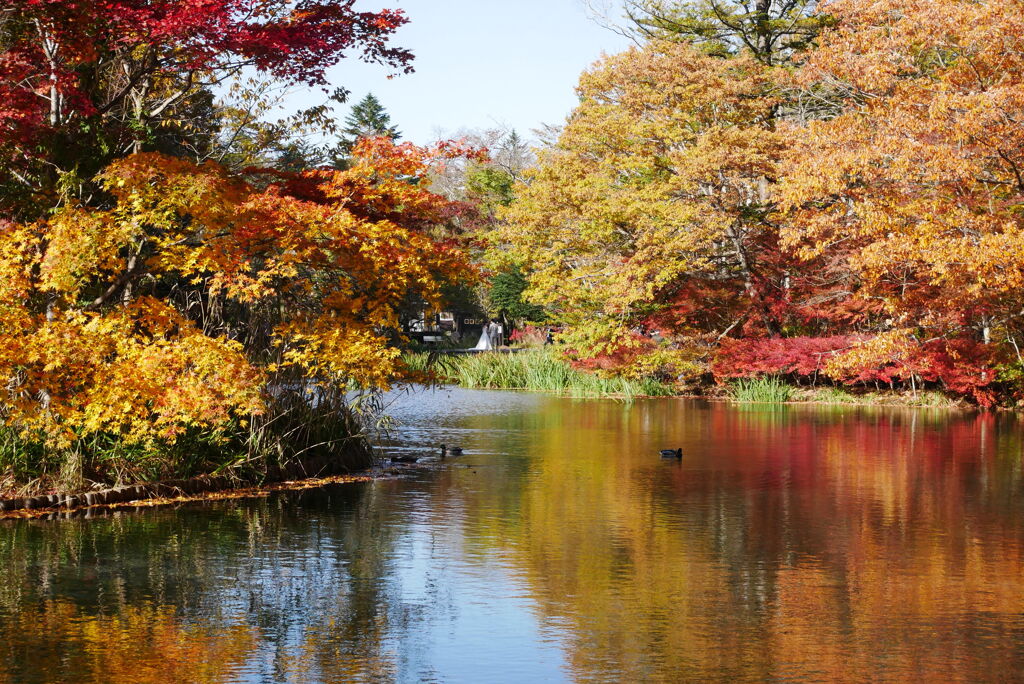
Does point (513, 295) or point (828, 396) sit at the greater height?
point (513, 295)

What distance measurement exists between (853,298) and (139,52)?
60.7 feet

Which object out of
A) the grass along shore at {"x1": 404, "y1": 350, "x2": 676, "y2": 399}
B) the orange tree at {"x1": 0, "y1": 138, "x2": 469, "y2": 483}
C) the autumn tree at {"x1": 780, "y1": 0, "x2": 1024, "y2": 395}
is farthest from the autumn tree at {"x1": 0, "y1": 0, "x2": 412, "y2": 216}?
the grass along shore at {"x1": 404, "y1": 350, "x2": 676, "y2": 399}

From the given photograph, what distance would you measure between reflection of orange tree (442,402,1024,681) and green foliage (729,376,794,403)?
9.33 metres

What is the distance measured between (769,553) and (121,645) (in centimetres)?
539

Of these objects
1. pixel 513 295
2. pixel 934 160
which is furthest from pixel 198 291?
pixel 513 295

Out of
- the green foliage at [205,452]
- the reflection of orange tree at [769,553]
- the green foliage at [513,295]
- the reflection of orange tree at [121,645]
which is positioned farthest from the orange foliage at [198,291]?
the green foliage at [513,295]

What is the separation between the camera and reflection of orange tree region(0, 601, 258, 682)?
6.18 meters

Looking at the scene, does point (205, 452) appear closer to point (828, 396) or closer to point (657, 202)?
point (657, 202)

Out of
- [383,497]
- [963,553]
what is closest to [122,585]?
[383,497]

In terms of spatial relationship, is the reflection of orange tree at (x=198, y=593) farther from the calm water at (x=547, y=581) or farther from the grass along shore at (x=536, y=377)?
the grass along shore at (x=536, y=377)

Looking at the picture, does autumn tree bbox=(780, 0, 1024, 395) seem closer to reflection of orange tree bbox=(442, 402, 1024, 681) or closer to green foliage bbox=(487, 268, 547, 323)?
reflection of orange tree bbox=(442, 402, 1024, 681)

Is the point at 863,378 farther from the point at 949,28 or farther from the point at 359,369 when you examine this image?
the point at 359,369

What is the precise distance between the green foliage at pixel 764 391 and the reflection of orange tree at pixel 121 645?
22.2m

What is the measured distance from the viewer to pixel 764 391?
2819cm
